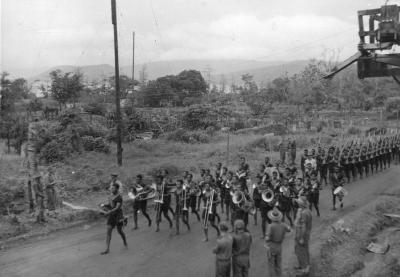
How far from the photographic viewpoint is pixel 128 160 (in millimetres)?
23594

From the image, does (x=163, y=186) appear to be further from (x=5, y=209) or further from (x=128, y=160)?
(x=128, y=160)

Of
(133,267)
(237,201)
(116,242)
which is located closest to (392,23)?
(237,201)

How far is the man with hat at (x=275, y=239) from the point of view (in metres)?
8.49

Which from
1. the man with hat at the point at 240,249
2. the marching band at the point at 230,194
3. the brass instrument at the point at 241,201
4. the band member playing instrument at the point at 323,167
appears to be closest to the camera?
the man with hat at the point at 240,249

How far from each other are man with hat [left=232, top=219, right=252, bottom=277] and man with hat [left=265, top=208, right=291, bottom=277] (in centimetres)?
71

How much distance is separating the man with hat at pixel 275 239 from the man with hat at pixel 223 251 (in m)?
1.14

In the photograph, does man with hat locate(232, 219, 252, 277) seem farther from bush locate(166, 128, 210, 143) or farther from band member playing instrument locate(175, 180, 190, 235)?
bush locate(166, 128, 210, 143)

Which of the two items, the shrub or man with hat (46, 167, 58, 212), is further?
the shrub

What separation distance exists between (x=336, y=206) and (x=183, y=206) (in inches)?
246

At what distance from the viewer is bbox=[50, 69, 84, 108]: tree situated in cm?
3266

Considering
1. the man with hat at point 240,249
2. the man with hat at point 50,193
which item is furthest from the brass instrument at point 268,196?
the man with hat at point 50,193

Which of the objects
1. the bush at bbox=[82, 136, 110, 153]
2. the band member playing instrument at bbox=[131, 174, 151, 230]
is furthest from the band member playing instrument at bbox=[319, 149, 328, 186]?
the bush at bbox=[82, 136, 110, 153]

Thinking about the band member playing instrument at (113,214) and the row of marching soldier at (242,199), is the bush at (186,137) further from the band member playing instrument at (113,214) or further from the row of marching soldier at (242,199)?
the band member playing instrument at (113,214)

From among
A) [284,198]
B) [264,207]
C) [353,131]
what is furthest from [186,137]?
[264,207]
